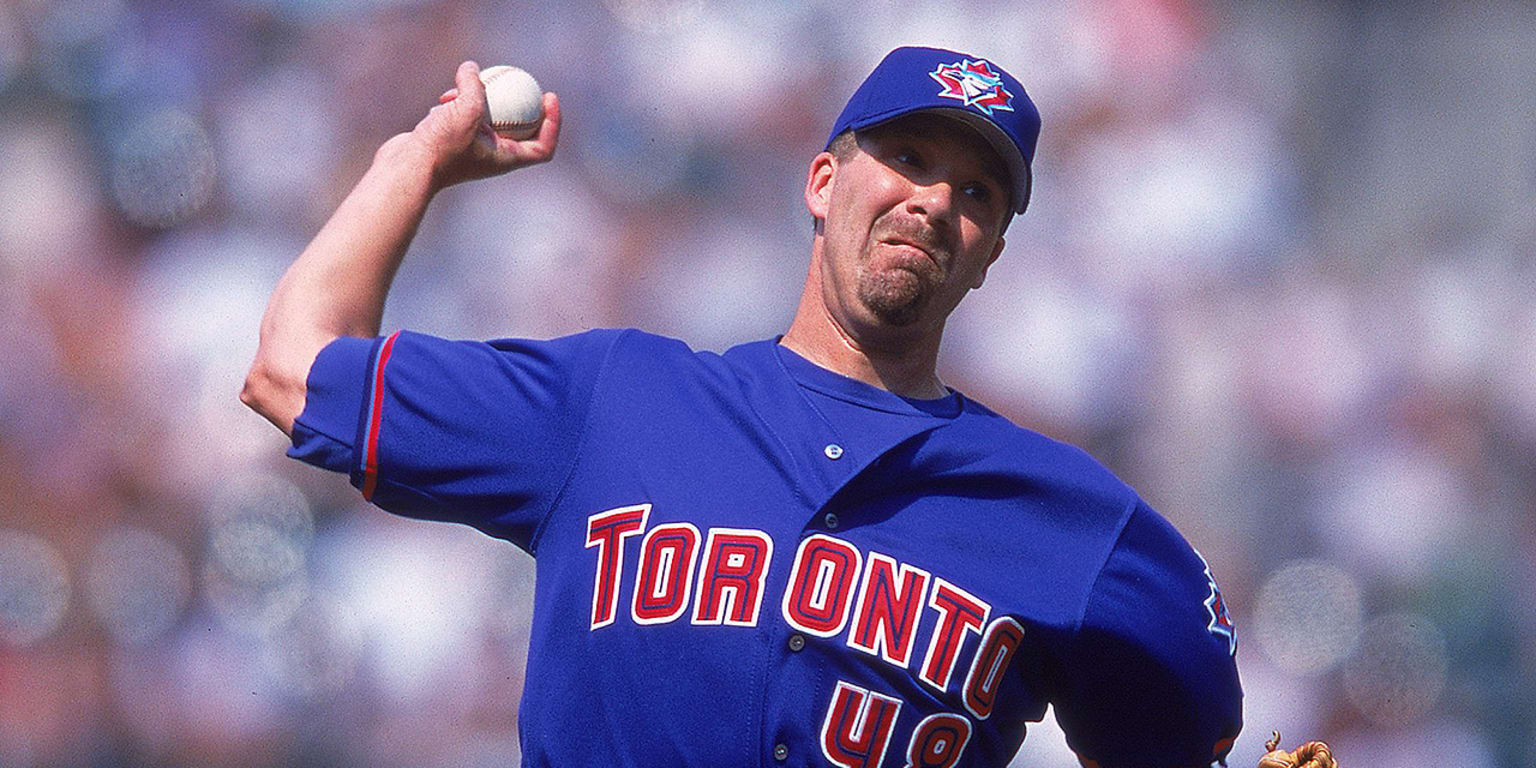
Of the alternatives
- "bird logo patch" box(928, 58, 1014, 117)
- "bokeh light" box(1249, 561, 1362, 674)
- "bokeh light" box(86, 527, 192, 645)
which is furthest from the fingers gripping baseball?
"bokeh light" box(1249, 561, 1362, 674)

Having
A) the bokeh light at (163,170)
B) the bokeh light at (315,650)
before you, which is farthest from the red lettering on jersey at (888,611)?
the bokeh light at (163,170)

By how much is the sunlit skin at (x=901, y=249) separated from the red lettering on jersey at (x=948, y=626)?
0.33 meters

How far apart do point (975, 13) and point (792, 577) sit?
2.97 metres

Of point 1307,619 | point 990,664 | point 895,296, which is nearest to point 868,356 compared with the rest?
point 895,296

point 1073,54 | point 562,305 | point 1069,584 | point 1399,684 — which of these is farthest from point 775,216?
point 1069,584

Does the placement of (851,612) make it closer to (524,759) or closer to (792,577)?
(792,577)

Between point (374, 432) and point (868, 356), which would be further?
point (868, 356)

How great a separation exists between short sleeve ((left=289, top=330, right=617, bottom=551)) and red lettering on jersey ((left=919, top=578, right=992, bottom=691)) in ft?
1.41

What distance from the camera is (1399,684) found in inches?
155

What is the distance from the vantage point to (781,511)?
1729mm

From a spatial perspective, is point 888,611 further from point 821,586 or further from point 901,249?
point 901,249

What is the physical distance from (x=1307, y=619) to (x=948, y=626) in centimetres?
251

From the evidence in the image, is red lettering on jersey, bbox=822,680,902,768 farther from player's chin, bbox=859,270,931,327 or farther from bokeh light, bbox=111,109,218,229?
bokeh light, bbox=111,109,218,229

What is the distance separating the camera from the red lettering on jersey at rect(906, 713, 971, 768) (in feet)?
5.57
